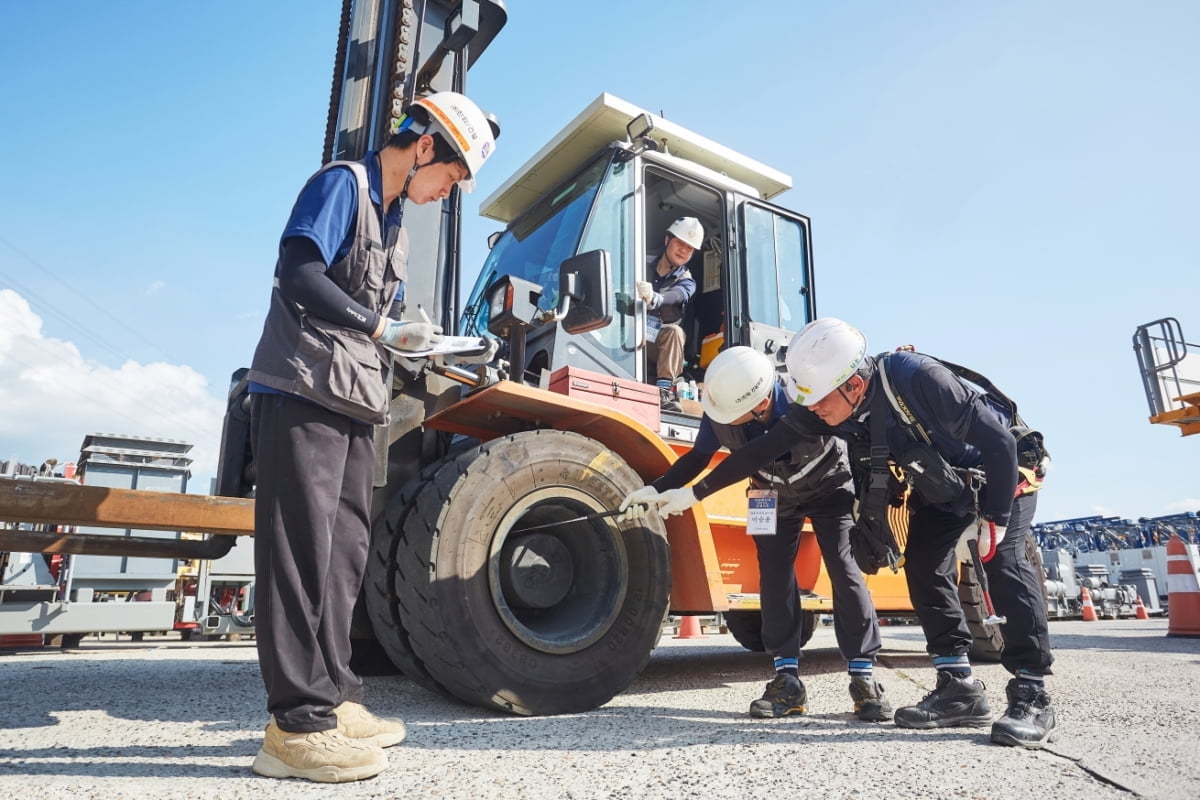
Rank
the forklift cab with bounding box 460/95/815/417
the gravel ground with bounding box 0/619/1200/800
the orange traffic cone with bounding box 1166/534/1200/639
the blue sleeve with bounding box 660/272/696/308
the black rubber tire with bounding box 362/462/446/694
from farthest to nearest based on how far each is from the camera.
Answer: the orange traffic cone with bounding box 1166/534/1200/639 < the blue sleeve with bounding box 660/272/696/308 < the forklift cab with bounding box 460/95/815/417 < the black rubber tire with bounding box 362/462/446/694 < the gravel ground with bounding box 0/619/1200/800

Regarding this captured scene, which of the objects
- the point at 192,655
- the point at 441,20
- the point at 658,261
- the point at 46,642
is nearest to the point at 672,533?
the point at 658,261

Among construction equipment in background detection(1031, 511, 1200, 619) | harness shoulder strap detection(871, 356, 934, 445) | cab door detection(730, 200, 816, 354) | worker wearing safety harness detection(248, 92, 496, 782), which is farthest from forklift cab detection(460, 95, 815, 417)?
construction equipment in background detection(1031, 511, 1200, 619)

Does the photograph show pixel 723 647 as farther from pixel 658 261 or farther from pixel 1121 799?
pixel 1121 799

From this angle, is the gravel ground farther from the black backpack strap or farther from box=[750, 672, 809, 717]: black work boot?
the black backpack strap

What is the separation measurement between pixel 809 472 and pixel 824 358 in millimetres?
572

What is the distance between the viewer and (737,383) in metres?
3.56

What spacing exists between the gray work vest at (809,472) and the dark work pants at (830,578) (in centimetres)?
6

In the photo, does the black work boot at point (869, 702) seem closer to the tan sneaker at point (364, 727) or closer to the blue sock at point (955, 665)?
the blue sock at point (955, 665)

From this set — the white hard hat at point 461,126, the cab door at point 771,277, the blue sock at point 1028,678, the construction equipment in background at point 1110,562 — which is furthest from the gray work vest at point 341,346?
the construction equipment in background at point 1110,562

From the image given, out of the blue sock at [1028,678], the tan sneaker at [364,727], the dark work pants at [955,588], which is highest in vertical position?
the dark work pants at [955,588]

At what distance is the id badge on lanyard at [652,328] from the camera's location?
4.48 meters

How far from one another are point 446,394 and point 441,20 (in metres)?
1.96

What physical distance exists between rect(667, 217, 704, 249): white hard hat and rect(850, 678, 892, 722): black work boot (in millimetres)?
2759

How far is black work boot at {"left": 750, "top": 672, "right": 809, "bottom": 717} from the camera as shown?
3193 millimetres
